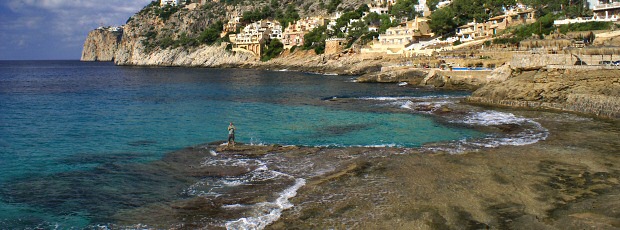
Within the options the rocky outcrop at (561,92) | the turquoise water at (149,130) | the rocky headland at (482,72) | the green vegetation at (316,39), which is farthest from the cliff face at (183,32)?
the rocky outcrop at (561,92)

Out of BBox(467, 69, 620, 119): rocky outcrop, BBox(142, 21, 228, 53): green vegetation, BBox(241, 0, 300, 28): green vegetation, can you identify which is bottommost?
BBox(467, 69, 620, 119): rocky outcrop

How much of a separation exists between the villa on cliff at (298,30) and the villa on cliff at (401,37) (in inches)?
1183

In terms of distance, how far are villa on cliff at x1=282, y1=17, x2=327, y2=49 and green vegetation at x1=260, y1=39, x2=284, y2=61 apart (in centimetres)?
158

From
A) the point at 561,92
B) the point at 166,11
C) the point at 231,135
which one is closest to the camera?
the point at 231,135

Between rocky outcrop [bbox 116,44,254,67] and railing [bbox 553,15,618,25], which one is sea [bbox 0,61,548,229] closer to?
railing [bbox 553,15,618,25]

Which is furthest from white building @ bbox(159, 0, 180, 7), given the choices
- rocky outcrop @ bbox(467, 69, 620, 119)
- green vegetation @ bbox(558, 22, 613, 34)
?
rocky outcrop @ bbox(467, 69, 620, 119)

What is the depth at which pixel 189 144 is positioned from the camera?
Result: 23.7 metres

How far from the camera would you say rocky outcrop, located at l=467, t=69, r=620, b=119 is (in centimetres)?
2930

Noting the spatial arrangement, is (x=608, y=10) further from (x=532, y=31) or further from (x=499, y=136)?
(x=499, y=136)

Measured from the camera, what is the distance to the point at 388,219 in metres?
12.4

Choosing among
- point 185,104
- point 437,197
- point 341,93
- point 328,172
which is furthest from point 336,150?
point 341,93

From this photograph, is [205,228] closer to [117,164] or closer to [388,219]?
[388,219]

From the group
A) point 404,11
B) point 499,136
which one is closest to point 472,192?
point 499,136

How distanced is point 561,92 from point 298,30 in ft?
288
